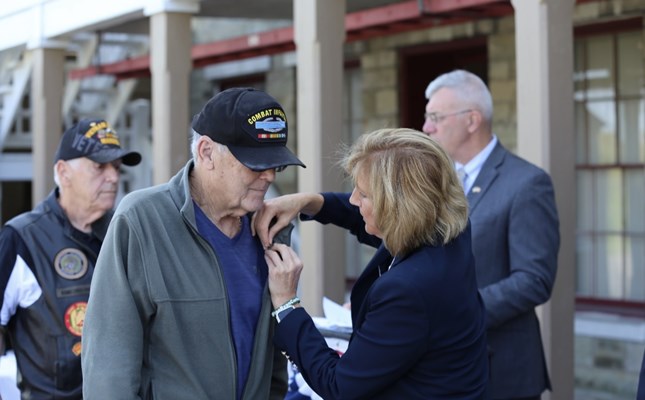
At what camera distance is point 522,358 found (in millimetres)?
3869

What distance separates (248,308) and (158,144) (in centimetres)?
481

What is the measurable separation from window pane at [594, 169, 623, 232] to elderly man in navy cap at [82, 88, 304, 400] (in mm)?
5806

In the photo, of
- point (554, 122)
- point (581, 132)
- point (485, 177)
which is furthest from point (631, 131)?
point (485, 177)

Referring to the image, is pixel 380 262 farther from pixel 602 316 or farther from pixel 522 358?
pixel 602 316

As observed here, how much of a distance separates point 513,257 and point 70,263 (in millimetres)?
1772

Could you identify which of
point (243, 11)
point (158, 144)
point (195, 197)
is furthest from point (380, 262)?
point (243, 11)

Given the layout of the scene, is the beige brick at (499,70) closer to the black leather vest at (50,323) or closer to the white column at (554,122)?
the white column at (554,122)

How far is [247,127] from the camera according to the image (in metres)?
2.48

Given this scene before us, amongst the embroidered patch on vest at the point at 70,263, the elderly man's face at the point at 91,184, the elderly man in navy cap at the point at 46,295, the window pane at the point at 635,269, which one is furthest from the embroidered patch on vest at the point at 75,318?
the window pane at the point at 635,269

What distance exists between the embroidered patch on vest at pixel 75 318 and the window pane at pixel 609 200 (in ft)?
17.7

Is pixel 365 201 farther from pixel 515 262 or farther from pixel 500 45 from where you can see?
pixel 500 45

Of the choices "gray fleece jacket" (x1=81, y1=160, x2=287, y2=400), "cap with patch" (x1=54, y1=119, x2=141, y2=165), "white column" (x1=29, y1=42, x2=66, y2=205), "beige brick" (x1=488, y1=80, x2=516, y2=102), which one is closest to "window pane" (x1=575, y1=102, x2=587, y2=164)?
"beige brick" (x1=488, y1=80, x2=516, y2=102)

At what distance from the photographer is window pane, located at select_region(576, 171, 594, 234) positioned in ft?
26.4

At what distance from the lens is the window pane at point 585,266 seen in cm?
802
